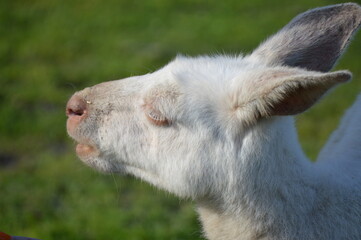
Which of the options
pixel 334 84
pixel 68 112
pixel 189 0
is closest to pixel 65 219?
pixel 68 112

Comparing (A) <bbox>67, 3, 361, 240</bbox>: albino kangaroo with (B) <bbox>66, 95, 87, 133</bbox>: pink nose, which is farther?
(B) <bbox>66, 95, 87, 133</bbox>: pink nose

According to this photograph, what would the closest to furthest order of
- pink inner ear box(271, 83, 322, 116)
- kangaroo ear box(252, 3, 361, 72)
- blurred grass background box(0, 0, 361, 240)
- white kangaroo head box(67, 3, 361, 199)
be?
pink inner ear box(271, 83, 322, 116), white kangaroo head box(67, 3, 361, 199), kangaroo ear box(252, 3, 361, 72), blurred grass background box(0, 0, 361, 240)

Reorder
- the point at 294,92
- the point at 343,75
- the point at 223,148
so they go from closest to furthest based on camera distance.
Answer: the point at 343,75, the point at 294,92, the point at 223,148

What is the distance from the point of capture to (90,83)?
8.34 metres

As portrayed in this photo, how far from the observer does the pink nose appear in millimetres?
3225

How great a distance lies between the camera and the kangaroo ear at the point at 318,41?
3.40 meters

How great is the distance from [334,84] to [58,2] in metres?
9.57

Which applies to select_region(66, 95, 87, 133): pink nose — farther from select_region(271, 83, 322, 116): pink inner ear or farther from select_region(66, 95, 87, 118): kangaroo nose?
select_region(271, 83, 322, 116): pink inner ear

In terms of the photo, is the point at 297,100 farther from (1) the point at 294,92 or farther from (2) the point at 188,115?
(2) the point at 188,115

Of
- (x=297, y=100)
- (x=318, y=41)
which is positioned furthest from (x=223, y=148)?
(x=318, y=41)

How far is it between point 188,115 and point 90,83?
544cm

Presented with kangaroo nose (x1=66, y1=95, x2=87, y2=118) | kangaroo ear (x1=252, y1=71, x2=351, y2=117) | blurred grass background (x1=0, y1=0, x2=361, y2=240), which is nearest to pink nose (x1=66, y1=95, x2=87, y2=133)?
kangaroo nose (x1=66, y1=95, x2=87, y2=118)

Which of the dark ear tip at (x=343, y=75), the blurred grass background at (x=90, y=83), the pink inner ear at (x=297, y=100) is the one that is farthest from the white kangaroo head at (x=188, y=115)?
the blurred grass background at (x=90, y=83)

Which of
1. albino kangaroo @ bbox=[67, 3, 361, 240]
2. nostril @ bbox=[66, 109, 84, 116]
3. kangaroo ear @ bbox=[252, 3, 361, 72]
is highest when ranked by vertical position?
kangaroo ear @ bbox=[252, 3, 361, 72]
